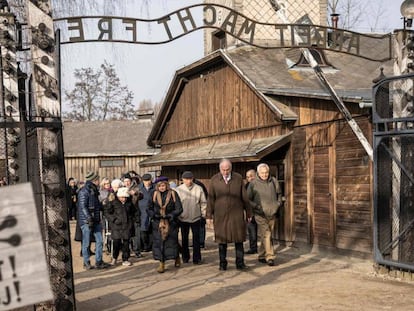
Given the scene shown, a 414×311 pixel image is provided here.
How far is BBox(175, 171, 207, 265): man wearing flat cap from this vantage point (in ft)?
40.4

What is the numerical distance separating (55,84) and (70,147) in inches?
1246

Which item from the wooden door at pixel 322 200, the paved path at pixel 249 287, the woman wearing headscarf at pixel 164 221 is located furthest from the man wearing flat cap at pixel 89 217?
the wooden door at pixel 322 200

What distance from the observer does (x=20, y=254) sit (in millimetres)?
4664

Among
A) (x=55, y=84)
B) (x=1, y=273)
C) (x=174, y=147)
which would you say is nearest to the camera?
(x=1, y=273)

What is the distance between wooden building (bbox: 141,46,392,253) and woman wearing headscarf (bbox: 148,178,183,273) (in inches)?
136

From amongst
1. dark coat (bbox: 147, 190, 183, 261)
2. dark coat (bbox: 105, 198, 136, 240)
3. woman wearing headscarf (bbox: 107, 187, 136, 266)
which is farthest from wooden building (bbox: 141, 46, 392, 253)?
dark coat (bbox: 105, 198, 136, 240)

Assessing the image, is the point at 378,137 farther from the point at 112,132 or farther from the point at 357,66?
the point at 112,132

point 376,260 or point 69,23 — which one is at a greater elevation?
point 69,23

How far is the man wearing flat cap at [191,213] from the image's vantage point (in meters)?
12.3

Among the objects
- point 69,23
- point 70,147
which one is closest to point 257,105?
point 69,23

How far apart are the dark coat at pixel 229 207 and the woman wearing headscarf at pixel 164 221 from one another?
0.69 m

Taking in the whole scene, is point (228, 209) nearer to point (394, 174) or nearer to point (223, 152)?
point (394, 174)

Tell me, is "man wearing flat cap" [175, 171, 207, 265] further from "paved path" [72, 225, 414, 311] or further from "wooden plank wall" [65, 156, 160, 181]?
"wooden plank wall" [65, 156, 160, 181]

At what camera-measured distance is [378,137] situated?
1016 centimetres
